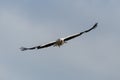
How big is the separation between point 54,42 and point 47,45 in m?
5.10

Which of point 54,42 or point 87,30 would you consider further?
point 87,30

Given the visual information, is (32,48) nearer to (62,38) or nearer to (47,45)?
(47,45)

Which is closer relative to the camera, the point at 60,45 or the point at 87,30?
the point at 60,45

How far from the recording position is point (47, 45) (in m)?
106

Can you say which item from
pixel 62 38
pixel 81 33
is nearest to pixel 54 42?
pixel 62 38

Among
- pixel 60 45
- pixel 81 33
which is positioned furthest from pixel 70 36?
pixel 60 45

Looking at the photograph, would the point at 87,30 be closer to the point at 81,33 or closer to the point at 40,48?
the point at 81,33

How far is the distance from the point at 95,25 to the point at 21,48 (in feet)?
85.0

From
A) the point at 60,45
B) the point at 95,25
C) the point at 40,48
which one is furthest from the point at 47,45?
the point at 95,25

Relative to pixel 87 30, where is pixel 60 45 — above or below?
below

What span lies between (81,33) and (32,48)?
16.6 meters

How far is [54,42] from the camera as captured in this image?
102 m

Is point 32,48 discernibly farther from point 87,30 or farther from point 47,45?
point 87,30

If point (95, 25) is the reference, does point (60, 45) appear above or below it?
below
